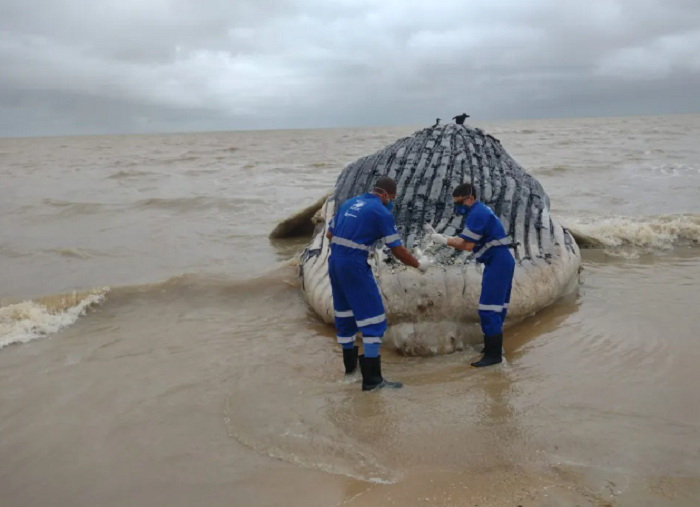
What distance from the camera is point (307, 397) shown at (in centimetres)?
367

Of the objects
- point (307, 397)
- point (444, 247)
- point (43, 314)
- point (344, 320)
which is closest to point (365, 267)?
point (344, 320)

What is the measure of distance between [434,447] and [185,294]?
3.80m

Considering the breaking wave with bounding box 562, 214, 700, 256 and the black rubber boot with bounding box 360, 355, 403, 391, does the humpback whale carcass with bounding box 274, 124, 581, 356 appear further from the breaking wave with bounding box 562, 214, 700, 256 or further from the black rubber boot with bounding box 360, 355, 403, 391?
the breaking wave with bounding box 562, 214, 700, 256

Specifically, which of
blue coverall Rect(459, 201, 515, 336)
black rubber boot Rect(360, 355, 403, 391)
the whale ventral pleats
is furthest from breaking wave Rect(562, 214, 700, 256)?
black rubber boot Rect(360, 355, 403, 391)

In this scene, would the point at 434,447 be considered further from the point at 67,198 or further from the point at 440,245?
the point at 67,198

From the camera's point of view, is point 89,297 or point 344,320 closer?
point 344,320

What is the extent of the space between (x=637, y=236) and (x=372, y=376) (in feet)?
17.3

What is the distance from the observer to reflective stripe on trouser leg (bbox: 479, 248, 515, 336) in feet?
13.5

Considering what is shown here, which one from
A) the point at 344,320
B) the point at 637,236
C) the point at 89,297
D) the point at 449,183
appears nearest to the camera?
the point at 344,320

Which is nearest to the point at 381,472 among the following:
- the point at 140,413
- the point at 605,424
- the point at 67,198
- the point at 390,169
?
the point at 605,424

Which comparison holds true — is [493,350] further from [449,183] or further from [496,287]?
[449,183]

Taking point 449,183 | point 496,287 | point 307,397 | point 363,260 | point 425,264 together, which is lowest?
point 307,397

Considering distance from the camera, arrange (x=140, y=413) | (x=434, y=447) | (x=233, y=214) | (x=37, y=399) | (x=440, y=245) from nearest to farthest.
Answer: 1. (x=434, y=447)
2. (x=140, y=413)
3. (x=37, y=399)
4. (x=440, y=245)
5. (x=233, y=214)

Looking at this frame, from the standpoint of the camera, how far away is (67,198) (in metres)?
13.5
